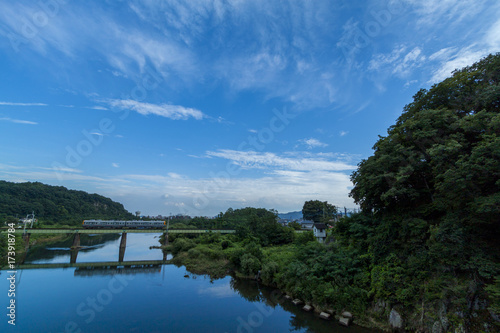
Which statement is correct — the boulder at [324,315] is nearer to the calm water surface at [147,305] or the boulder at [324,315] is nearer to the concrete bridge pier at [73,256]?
the calm water surface at [147,305]

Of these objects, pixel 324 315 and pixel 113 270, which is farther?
pixel 113 270

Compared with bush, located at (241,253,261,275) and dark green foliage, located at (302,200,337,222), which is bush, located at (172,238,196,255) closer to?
bush, located at (241,253,261,275)

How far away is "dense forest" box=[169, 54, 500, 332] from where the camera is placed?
10.7 meters

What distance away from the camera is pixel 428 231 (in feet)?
45.0

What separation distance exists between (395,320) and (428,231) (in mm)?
5703

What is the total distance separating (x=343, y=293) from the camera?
15.8 metres

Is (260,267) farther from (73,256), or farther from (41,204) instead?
(41,204)

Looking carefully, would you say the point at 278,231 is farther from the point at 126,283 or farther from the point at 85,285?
the point at 85,285

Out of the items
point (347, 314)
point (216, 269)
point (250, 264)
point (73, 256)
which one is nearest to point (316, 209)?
point (216, 269)

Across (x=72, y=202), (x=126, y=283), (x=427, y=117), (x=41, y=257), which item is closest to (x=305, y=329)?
(x=427, y=117)

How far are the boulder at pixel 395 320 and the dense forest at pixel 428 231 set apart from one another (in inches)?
2.0

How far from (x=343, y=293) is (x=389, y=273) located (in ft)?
11.5

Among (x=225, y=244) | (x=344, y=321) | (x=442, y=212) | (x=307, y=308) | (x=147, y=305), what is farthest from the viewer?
(x=225, y=244)

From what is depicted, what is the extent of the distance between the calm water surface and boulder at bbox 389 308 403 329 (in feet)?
5.32
